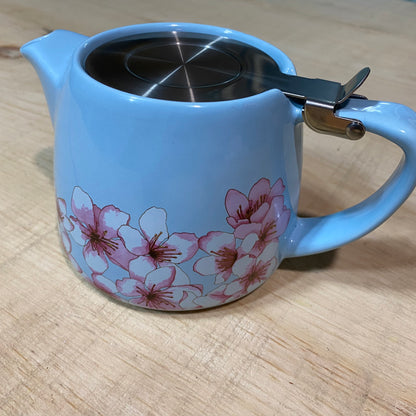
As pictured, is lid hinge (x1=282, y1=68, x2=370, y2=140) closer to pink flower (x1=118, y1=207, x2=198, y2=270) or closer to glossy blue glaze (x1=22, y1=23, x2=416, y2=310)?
glossy blue glaze (x1=22, y1=23, x2=416, y2=310)

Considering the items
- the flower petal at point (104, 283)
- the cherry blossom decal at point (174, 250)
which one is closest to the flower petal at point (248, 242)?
the cherry blossom decal at point (174, 250)

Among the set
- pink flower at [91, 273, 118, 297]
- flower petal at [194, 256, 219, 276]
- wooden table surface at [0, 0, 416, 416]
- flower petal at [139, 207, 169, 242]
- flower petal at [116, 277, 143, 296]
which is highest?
flower petal at [139, 207, 169, 242]

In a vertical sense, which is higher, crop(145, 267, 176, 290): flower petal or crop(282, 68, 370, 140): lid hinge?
crop(282, 68, 370, 140): lid hinge

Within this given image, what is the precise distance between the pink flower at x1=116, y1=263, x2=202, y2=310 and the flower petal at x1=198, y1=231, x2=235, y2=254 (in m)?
0.03

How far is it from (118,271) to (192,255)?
2.3 inches

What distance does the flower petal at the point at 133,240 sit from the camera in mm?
326

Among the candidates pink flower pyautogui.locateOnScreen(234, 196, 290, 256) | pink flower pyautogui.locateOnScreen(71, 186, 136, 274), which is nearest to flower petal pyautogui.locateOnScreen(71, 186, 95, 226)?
pink flower pyautogui.locateOnScreen(71, 186, 136, 274)

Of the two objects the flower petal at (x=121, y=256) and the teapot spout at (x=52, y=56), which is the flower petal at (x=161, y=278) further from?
the teapot spout at (x=52, y=56)

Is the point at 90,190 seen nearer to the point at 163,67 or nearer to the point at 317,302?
the point at 163,67

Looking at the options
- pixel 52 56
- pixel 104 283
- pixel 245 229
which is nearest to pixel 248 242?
pixel 245 229

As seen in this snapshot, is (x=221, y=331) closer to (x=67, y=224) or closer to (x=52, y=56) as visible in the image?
(x=67, y=224)

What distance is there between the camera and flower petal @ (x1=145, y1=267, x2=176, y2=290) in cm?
34

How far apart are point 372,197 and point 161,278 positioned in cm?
17

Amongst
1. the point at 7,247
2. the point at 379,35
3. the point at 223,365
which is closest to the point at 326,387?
the point at 223,365
